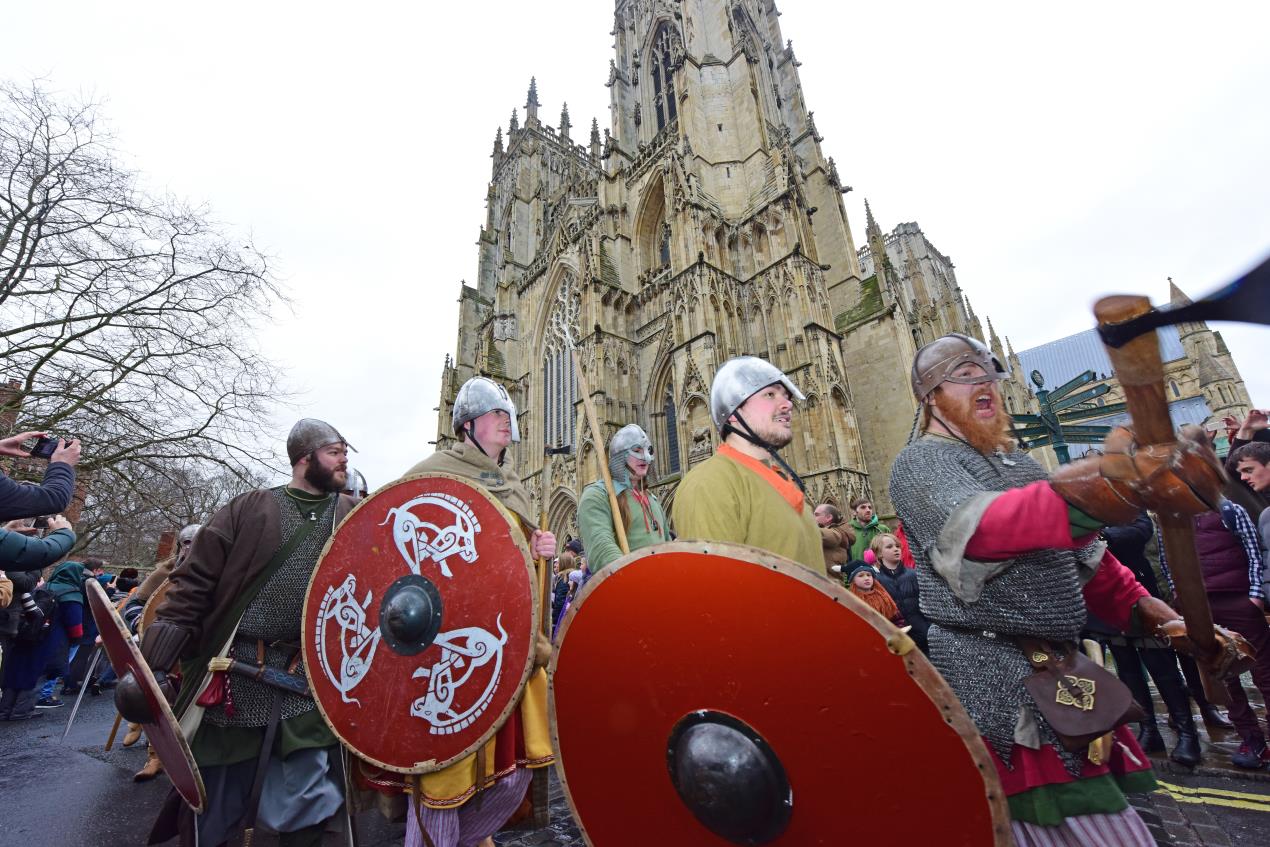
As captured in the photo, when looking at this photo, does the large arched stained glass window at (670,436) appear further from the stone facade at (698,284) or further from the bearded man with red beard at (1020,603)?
the bearded man with red beard at (1020,603)

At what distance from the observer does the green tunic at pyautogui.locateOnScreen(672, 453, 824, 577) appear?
64.7 inches

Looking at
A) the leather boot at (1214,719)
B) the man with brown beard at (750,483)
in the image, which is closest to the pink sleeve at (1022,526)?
the man with brown beard at (750,483)

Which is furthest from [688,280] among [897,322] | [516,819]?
[516,819]

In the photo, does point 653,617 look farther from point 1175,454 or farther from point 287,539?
point 287,539

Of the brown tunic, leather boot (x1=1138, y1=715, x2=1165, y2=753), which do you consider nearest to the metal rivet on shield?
the brown tunic

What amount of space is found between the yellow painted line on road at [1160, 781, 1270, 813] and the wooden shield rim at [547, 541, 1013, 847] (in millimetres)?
3157

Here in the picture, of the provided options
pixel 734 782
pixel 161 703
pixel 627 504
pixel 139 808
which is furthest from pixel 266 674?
pixel 139 808

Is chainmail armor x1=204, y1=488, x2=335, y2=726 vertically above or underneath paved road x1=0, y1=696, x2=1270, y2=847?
above

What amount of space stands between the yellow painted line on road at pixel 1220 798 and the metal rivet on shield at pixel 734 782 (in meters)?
3.32

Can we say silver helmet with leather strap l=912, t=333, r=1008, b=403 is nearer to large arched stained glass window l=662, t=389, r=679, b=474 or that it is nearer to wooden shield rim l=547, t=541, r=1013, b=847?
wooden shield rim l=547, t=541, r=1013, b=847

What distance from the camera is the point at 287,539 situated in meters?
2.25

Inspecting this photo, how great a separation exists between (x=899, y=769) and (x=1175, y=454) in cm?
75

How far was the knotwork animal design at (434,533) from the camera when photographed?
6.50 feet

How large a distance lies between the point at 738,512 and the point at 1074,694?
0.92 m
